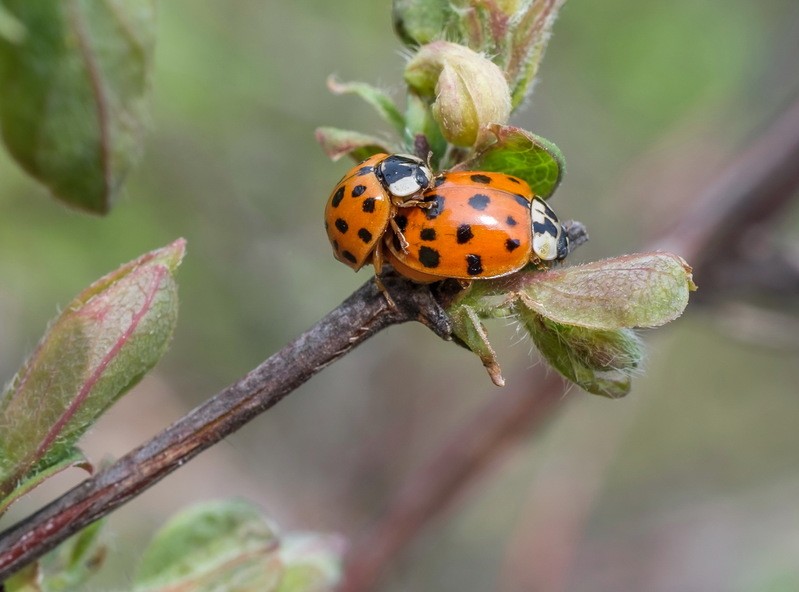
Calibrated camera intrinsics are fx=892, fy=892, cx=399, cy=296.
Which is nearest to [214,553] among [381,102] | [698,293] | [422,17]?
[381,102]

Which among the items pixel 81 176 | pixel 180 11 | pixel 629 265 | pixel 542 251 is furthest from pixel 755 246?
A: pixel 180 11

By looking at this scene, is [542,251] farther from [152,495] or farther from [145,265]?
[152,495]

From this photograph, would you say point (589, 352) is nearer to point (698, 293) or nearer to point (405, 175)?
point (405, 175)

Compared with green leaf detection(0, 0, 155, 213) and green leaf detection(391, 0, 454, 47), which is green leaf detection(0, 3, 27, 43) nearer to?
green leaf detection(0, 0, 155, 213)

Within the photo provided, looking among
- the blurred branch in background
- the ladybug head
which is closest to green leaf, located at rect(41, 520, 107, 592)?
the ladybug head

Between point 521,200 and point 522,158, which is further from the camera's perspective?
point 521,200

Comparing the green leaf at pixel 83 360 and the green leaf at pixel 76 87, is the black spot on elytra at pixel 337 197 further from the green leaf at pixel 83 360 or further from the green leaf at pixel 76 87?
the green leaf at pixel 76 87

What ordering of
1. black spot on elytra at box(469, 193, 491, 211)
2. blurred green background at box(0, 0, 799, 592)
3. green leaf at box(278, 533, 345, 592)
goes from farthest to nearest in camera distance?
1. blurred green background at box(0, 0, 799, 592)
2. green leaf at box(278, 533, 345, 592)
3. black spot on elytra at box(469, 193, 491, 211)

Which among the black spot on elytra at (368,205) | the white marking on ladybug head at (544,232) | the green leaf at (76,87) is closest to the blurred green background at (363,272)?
the white marking on ladybug head at (544,232)

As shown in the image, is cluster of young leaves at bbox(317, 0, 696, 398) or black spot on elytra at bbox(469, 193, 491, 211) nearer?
cluster of young leaves at bbox(317, 0, 696, 398)
